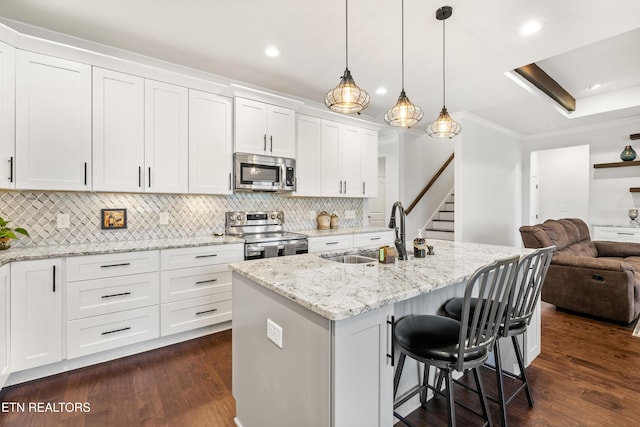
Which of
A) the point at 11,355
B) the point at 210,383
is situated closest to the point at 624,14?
the point at 210,383

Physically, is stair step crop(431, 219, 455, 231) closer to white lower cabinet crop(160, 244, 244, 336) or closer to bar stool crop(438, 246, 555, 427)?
bar stool crop(438, 246, 555, 427)

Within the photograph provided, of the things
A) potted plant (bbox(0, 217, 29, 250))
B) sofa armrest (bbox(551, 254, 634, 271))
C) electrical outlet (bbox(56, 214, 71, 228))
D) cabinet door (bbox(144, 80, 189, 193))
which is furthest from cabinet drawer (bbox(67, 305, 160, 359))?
sofa armrest (bbox(551, 254, 634, 271))

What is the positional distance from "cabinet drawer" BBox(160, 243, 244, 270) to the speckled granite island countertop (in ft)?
0.17

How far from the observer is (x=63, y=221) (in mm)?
2623

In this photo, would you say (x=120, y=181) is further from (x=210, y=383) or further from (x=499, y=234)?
(x=499, y=234)

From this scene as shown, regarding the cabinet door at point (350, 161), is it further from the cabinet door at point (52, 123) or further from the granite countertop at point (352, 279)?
the cabinet door at point (52, 123)

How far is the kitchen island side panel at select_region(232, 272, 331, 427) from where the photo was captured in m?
1.08

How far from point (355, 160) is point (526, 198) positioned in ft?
14.4

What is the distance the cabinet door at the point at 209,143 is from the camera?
3059 mm

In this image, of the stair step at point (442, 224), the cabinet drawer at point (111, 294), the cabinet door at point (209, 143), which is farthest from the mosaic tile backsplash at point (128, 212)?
the stair step at point (442, 224)

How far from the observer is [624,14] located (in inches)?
90.1

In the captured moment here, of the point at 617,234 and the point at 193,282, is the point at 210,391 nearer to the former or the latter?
the point at 193,282

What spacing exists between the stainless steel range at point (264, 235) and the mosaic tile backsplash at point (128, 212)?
0.33 ft

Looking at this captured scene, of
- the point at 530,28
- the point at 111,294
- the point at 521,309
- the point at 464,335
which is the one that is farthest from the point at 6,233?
the point at 530,28
